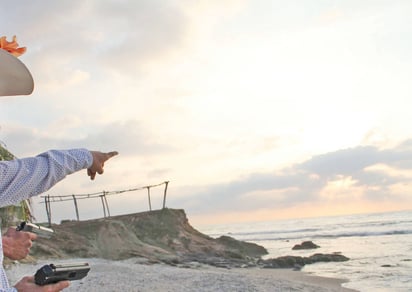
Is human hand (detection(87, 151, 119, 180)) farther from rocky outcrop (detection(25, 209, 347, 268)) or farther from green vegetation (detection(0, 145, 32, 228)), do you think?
rocky outcrop (detection(25, 209, 347, 268))

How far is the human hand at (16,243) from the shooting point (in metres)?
2.37

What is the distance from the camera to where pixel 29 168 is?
2121 millimetres

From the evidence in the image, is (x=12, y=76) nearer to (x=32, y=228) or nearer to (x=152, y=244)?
(x=32, y=228)

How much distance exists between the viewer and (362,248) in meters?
30.0

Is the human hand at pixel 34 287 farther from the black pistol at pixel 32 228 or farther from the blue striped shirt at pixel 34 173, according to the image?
the black pistol at pixel 32 228

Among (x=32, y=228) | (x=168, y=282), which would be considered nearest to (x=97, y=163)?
(x=32, y=228)

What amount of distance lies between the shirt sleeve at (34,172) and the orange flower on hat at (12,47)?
622 millimetres

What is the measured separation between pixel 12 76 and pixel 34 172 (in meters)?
0.48

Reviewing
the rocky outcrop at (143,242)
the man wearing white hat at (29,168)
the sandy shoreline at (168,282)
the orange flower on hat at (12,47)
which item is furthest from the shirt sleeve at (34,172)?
the rocky outcrop at (143,242)

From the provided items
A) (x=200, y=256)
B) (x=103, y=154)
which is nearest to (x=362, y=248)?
(x=200, y=256)

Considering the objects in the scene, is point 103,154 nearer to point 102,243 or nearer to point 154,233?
point 102,243

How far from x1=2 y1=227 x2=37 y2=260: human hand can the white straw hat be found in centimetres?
58

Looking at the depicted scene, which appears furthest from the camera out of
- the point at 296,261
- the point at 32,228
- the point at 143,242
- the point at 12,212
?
the point at 143,242

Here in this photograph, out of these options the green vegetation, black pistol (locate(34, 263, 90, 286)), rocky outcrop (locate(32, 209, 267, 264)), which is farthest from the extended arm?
rocky outcrop (locate(32, 209, 267, 264))
